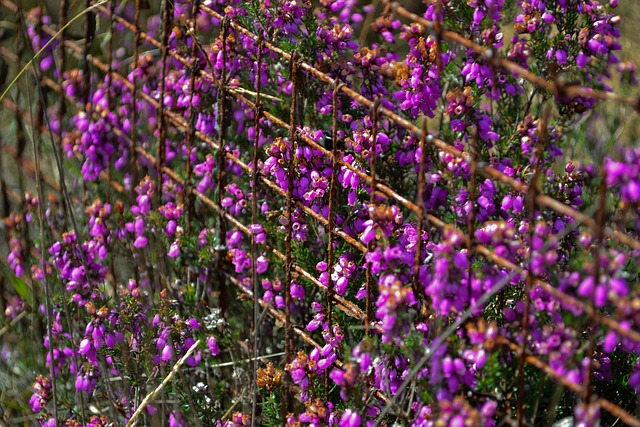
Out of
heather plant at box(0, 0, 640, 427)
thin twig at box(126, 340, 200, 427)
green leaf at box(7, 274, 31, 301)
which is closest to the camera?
heather plant at box(0, 0, 640, 427)

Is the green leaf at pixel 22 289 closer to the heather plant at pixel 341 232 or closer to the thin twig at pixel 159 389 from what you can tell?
the heather plant at pixel 341 232

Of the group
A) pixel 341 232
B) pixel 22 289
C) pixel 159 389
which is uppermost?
pixel 341 232

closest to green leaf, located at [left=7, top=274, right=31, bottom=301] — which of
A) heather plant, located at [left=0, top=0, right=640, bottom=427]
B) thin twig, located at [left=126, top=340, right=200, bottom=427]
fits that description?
heather plant, located at [left=0, top=0, right=640, bottom=427]

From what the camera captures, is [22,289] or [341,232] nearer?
[341,232]

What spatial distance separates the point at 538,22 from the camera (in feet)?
10.2

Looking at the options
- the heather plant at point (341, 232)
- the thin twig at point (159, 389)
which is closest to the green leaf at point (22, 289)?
the heather plant at point (341, 232)

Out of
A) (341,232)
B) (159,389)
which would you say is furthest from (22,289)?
(341,232)

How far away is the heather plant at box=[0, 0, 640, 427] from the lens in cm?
226

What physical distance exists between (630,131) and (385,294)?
328 cm

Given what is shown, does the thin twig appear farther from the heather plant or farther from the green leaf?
the green leaf

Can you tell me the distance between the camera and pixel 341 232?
2.87 metres

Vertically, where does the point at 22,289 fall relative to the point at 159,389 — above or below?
below

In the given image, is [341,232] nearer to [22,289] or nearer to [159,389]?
[159,389]

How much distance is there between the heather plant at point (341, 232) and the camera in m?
2.26
